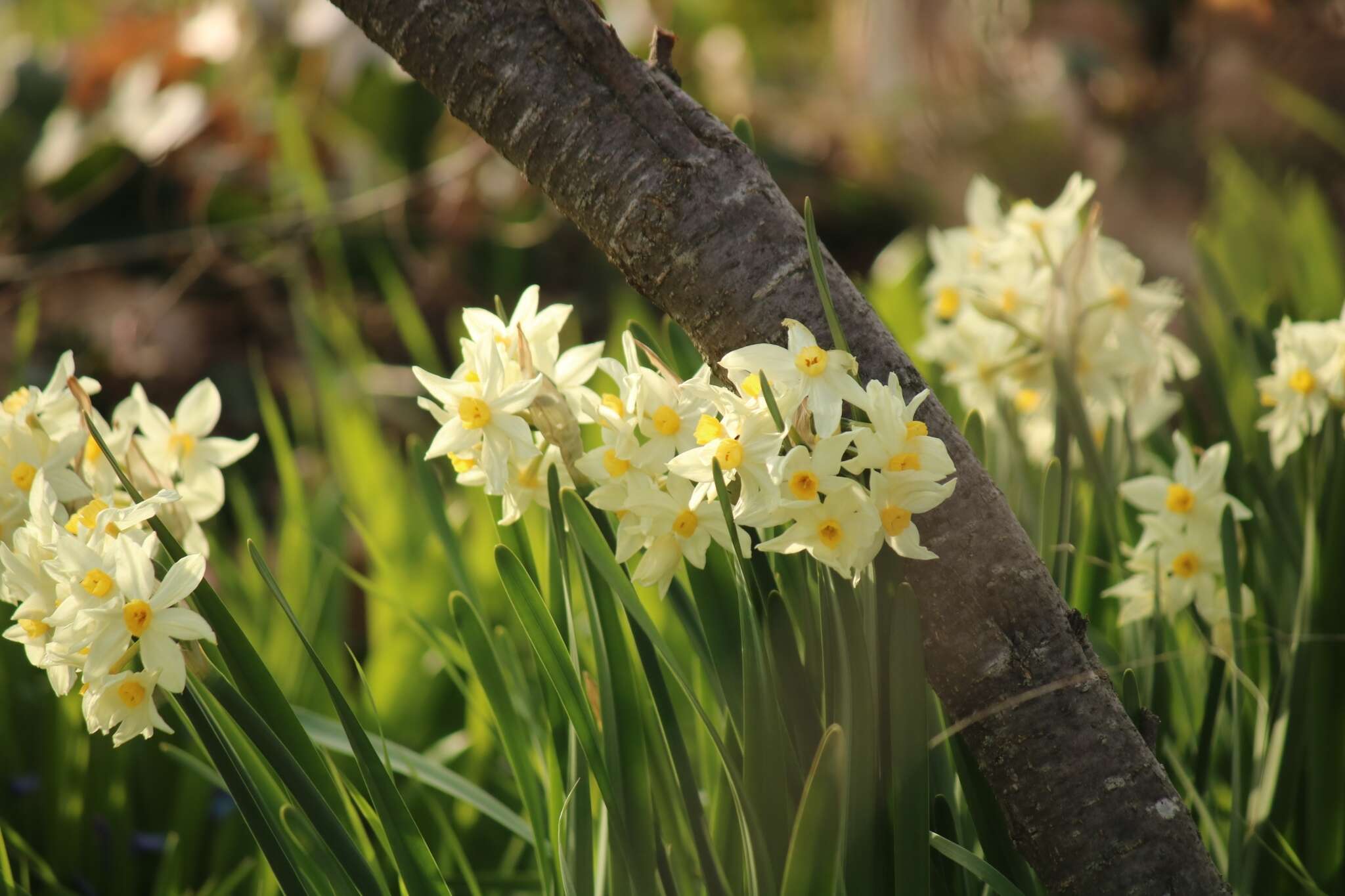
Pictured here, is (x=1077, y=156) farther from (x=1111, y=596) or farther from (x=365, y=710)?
(x=365, y=710)

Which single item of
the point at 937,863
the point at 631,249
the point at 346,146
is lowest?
the point at 937,863

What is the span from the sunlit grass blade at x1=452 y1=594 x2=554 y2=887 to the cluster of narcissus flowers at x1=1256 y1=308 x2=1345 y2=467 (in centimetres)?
70

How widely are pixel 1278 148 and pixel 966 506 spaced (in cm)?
270

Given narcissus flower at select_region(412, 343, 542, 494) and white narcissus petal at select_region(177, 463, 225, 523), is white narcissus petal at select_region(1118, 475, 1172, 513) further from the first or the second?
white narcissus petal at select_region(177, 463, 225, 523)

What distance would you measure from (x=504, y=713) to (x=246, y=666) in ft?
0.67

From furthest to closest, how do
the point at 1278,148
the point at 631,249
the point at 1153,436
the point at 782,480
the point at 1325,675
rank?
1. the point at 1278,148
2. the point at 1153,436
3. the point at 1325,675
4. the point at 631,249
5. the point at 782,480

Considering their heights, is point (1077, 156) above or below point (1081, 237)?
above

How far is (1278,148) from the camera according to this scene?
2.74 metres

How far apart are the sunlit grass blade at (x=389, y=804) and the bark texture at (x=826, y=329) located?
32cm

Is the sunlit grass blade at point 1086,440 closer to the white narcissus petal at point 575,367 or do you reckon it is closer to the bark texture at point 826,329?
the bark texture at point 826,329

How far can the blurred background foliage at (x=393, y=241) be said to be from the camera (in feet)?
3.59

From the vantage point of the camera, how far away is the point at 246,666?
24.4 inches

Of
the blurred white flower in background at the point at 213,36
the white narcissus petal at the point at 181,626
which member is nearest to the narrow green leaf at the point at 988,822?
the white narcissus petal at the point at 181,626

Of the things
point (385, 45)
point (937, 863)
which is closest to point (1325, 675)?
point (937, 863)
